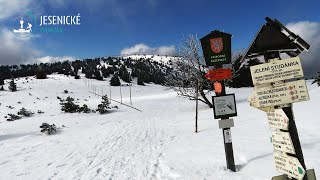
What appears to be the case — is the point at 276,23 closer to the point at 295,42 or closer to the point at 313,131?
the point at 295,42

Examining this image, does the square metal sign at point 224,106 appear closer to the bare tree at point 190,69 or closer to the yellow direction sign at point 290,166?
the yellow direction sign at point 290,166

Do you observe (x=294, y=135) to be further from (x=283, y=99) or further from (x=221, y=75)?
(x=221, y=75)

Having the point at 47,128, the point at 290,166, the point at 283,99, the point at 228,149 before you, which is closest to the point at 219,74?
the point at 228,149

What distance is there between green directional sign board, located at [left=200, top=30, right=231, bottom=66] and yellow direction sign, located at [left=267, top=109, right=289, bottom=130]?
247 cm

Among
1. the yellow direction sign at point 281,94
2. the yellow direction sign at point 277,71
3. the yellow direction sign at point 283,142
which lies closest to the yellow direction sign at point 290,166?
the yellow direction sign at point 283,142

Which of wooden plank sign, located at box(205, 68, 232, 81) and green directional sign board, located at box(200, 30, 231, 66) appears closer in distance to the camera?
wooden plank sign, located at box(205, 68, 232, 81)

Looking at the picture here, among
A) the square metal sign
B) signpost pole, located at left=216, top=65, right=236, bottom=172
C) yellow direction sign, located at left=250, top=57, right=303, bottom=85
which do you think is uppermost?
yellow direction sign, located at left=250, top=57, right=303, bottom=85

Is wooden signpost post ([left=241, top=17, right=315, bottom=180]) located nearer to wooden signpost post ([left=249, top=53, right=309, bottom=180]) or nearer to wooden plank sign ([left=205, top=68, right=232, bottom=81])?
wooden signpost post ([left=249, top=53, right=309, bottom=180])

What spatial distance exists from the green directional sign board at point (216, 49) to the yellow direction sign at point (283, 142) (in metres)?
2.65

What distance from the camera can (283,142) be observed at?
4520 mm

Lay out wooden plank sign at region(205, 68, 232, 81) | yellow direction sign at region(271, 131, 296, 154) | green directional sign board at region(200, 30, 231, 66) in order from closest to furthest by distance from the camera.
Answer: yellow direction sign at region(271, 131, 296, 154), wooden plank sign at region(205, 68, 232, 81), green directional sign board at region(200, 30, 231, 66)

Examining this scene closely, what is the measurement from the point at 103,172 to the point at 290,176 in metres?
4.91

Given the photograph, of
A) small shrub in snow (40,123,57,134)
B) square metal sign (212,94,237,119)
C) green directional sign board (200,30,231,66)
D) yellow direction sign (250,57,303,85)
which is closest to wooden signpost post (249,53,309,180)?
yellow direction sign (250,57,303,85)

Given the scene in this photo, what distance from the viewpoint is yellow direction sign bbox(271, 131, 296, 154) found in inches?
172
